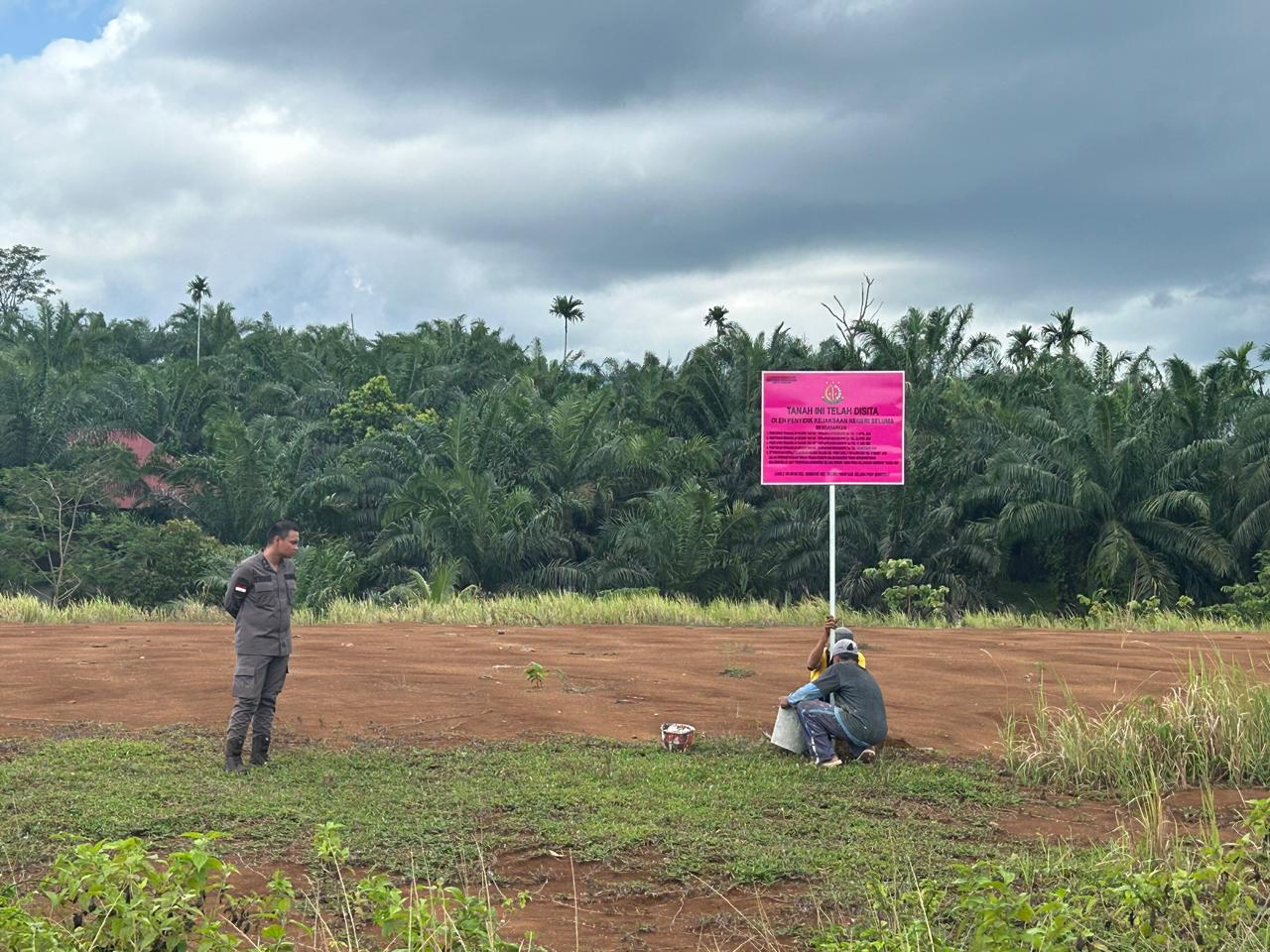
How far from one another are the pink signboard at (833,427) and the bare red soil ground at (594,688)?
6.86 feet

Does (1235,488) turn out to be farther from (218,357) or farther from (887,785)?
(218,357)

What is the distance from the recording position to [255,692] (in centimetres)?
898

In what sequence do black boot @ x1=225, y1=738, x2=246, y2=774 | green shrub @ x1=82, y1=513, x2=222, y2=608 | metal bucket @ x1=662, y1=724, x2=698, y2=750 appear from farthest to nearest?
green shrub @ x1=82, y1=513, x2=222, y2=608
metal bucket @ x1=662, y1=724, x2=698, y2=750
black boot @ x1=225, y1=738, x2=246, y2=774

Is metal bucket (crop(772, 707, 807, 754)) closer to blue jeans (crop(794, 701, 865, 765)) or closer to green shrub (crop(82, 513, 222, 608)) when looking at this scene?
blue jeans (crop(794, 701, 865, 765))

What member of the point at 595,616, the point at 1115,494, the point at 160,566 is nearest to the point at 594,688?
the point at 595,616

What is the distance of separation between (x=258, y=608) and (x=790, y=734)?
378 centimetres

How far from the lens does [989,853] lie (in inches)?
275

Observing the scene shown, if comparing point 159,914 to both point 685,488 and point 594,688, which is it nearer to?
point 594,688

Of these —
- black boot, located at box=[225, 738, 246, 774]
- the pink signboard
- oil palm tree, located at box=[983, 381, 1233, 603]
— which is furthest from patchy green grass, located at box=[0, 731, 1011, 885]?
oil palm tree, located at box=[983, 381, 1233, 603]

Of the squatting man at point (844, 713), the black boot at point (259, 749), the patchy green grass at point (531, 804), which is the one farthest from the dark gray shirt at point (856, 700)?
the black boot at point (259, 749)

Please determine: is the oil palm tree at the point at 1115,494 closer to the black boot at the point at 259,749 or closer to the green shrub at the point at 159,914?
the black boot at the point at 259,749

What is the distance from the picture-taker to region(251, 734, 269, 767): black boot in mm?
9109

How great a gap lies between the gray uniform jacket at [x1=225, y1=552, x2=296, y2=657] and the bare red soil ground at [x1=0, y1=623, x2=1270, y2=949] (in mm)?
1517

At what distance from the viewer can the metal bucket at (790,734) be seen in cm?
949
